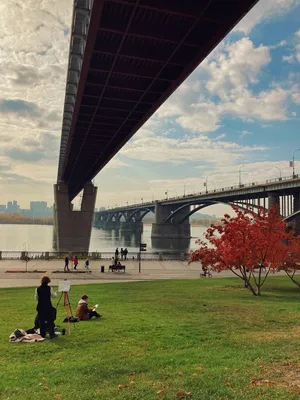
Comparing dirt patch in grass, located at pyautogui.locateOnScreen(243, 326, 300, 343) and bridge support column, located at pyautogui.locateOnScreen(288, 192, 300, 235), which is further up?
bridge support column, located at pyautogui.locateOnScreen(288, 192, 300, 235)

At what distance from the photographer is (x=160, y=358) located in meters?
8.00

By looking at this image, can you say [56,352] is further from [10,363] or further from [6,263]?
[6,263]

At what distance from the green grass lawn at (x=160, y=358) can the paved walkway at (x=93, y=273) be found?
17.3 m

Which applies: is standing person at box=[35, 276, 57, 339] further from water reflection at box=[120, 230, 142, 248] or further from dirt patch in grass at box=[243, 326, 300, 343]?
water reflection at box=[120, 230, 142, 248]

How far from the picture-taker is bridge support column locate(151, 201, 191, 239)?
403ft

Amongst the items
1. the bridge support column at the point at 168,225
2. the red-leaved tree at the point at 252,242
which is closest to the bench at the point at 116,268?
the red-leaved tree at the point at 252,242

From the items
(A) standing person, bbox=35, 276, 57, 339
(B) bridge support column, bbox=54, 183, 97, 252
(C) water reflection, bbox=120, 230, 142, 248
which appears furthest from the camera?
(C) water reflection, bbox=120, 230, 142, 248

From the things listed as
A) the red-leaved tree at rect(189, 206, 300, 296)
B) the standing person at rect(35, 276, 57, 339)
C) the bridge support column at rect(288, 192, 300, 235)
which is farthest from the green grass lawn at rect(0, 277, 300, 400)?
the bridge support column at rect(288, 192, 300, 235)

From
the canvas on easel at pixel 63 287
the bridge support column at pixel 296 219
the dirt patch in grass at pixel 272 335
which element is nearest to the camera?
the dirt patch in grass at pixel 272 335

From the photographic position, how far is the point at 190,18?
1647 centimetres

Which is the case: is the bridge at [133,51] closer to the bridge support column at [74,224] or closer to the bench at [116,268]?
the bench at [116,268]

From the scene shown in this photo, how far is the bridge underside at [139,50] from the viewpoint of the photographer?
1553 centimetres

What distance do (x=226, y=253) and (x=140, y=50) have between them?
13386mm

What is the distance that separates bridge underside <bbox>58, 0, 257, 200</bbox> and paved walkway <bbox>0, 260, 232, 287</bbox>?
14430 mm
